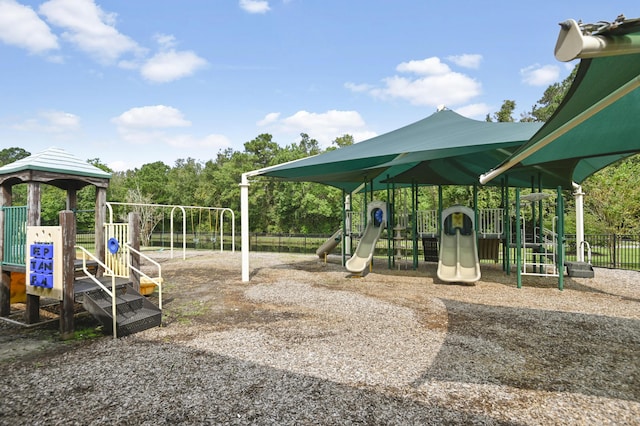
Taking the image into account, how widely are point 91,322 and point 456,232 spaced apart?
347 inches

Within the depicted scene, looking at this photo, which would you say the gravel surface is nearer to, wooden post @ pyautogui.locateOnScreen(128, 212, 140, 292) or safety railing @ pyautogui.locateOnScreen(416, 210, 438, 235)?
wooden post @ pyautogui.locateOnScreen(128, 212, 140, 292)

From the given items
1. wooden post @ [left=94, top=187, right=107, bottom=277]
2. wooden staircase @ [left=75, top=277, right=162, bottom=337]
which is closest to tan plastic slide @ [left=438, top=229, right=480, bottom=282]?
wooden staircase @ [left=75, top=277, right=162, bottom=337]

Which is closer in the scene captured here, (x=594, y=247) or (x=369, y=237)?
(x=369, y=237)

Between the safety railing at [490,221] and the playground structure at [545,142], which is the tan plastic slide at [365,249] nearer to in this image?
the playground structure at [545,142]

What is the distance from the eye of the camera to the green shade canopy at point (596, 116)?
107 inches

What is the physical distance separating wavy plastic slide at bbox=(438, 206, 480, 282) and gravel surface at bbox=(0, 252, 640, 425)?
1733mm

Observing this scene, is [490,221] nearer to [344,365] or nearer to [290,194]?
[344,365]

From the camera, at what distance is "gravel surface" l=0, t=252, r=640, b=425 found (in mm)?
2715

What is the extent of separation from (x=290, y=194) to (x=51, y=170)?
3202 cm

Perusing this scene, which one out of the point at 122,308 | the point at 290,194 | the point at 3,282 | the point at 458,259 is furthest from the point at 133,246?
the point at 290,194

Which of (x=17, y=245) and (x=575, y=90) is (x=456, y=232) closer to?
(x=575, y=90)

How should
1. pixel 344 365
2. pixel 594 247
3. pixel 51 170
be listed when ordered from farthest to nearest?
pixel 594 247
pixel 51 170
pixel 344 365

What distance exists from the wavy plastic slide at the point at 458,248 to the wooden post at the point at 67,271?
6.98 metres

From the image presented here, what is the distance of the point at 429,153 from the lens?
7.51 meters
